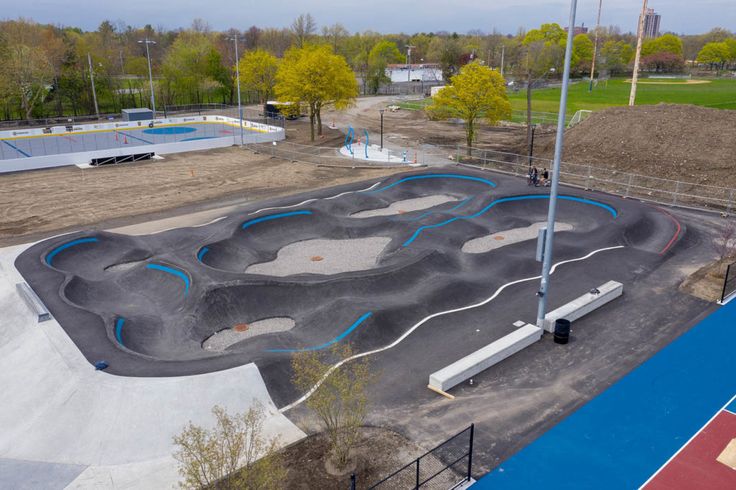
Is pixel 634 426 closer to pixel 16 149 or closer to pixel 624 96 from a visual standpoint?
pixel 16 149

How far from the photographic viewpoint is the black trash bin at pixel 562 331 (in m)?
18.8

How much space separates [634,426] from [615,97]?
309 feet

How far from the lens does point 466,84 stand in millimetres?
46625

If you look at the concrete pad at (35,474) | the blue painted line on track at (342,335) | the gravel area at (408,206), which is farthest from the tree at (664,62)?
the concrete pad at (35,474)

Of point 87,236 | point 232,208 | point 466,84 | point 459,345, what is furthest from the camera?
point 466,84

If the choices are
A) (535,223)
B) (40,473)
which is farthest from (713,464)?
(535,223)

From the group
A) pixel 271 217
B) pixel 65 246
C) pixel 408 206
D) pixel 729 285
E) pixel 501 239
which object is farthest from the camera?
pixel 408 206

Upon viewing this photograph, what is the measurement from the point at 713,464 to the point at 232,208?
98.2 ft

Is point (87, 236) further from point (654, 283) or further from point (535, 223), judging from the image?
point (654, 283)

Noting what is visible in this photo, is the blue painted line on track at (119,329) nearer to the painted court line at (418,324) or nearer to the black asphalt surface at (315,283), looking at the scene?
the black asphalt surface at (315,283)

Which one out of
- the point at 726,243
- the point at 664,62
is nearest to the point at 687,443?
the point at 726,243

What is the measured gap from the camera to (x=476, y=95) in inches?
1828

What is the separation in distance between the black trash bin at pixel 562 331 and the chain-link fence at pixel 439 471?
22.2 feet

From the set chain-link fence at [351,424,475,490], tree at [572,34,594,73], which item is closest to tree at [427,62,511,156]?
chain-link fence at [351,424,475,490]
